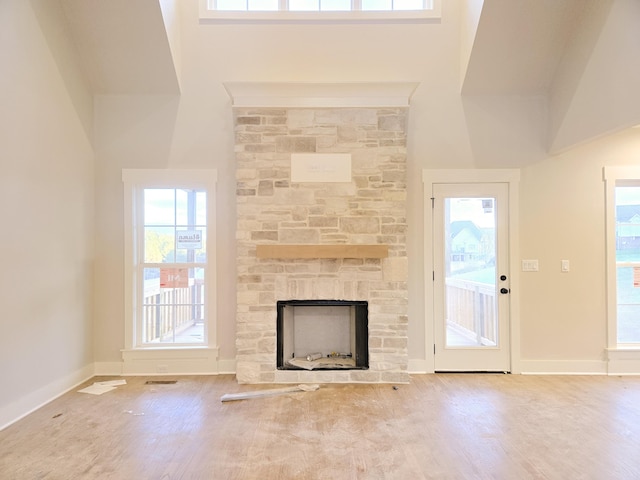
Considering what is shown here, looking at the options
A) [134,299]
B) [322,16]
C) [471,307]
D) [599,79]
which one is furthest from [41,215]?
[599,79]

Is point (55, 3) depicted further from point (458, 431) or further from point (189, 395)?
point (458, 431)

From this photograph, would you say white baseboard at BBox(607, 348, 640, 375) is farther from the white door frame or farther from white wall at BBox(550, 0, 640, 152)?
white wall at BBox(550, 0, 640, 152)

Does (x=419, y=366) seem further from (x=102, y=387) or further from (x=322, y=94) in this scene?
(x=102, y=387)

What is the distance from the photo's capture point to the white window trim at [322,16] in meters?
4.50

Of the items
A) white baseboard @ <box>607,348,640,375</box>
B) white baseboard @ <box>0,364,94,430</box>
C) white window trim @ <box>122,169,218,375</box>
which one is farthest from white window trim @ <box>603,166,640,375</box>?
white baseboard @ <box>0,364,94,430</box>

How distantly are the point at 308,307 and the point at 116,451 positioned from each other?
2276 mm

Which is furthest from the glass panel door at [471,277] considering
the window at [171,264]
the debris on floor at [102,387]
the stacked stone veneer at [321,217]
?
the debris on floor at [102,387]

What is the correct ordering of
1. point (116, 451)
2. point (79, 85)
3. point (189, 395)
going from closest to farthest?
1. point (116, 451)
2. point (189, 395)
3. point (79, 85)

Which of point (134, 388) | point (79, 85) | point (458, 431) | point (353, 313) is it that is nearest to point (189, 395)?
point (134, 388)

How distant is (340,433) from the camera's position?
10.2 ft

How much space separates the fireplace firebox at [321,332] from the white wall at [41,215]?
218 centimetres

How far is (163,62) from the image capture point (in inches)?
170

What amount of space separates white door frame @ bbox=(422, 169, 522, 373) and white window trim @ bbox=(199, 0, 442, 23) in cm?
176

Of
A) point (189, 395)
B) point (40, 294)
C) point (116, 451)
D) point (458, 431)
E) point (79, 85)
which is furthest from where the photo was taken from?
A: point (79, 85)
